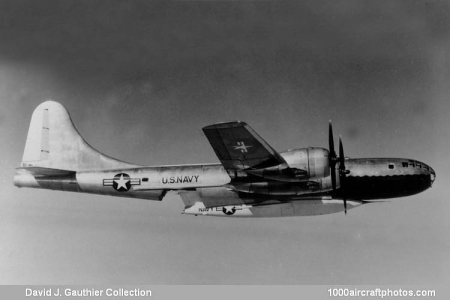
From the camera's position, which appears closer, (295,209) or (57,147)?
(295,209)

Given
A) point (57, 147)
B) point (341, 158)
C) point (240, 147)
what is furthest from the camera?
point (57, 147)

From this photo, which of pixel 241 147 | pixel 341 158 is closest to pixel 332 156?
pixel 341 158

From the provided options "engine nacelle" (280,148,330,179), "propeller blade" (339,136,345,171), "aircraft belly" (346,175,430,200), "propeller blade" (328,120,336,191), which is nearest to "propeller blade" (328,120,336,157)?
"propeller blade" (328,120,336,191)

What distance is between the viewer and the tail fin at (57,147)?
2484 cm

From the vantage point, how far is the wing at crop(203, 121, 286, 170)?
60.3 feet

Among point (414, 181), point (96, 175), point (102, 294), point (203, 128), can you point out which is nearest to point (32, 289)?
point (102, 294)

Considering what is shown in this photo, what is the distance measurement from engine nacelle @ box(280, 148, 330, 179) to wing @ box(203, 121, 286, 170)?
0.57 m

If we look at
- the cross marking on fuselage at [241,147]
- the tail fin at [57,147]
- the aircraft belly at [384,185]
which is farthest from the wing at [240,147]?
the tail fin at [57,147]

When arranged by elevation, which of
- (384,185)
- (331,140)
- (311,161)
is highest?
(331,140)

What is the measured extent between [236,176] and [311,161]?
3.17m

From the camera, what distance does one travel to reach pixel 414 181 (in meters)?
22.4

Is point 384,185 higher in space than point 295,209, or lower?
higher

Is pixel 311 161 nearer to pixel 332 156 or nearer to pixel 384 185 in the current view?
pixel 332 156

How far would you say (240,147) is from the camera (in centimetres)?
1955
